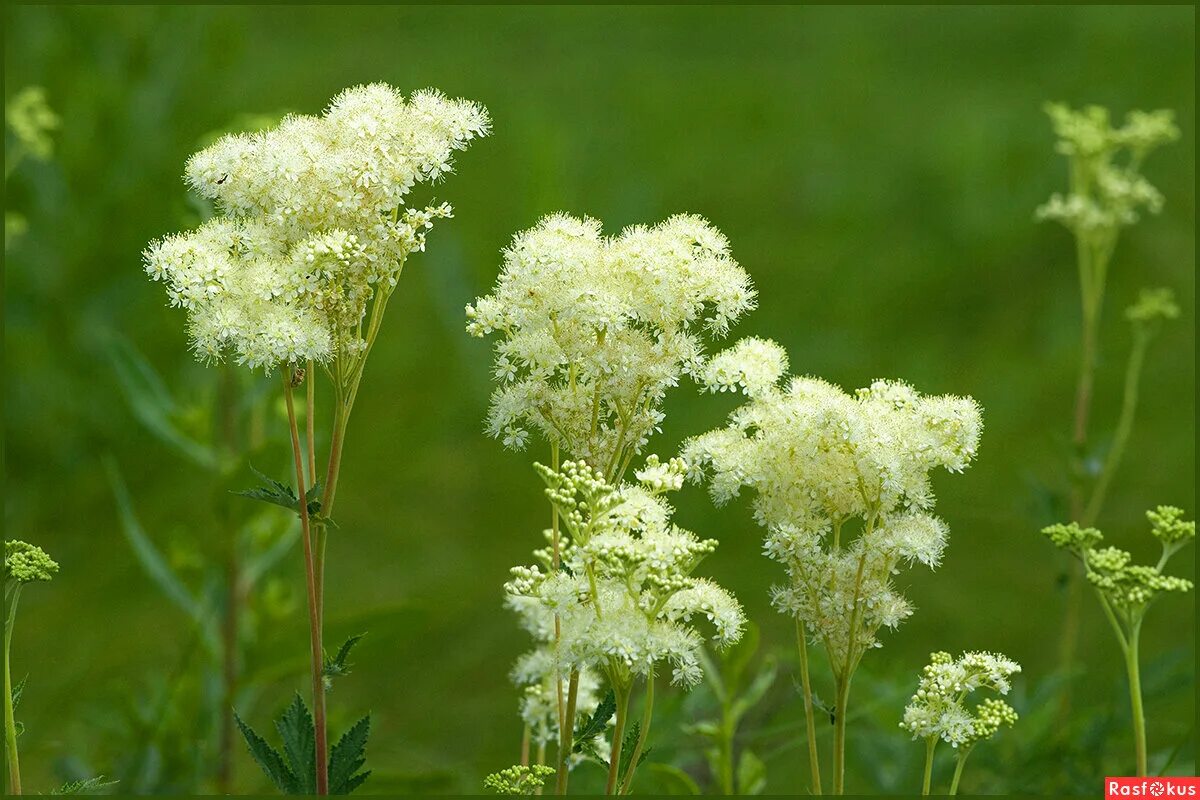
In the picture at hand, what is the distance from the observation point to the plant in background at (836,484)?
2.93 ft

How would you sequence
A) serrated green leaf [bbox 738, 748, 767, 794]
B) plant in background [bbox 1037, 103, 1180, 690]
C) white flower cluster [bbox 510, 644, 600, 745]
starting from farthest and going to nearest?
plant in background [bbox 1037, 103, 1180, 690] < serrated green leaf [bbox 738, 748, 767, 794] < white flower cluster [bbox 510, 644, 600, 745]

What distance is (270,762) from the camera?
3.02ft

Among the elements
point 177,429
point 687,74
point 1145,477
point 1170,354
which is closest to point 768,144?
point 687,74

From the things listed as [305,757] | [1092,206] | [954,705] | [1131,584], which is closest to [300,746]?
[305,757]

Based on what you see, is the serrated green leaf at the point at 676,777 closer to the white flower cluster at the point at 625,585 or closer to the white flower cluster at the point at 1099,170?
the white flower cluster at the point at 625,585

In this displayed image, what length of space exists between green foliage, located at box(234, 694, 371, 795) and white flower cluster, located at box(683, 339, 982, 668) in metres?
0.30

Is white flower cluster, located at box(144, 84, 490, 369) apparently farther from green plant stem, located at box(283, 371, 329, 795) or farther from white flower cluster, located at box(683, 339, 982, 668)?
white flower cluster, located at box(683, 339, 982, 668)

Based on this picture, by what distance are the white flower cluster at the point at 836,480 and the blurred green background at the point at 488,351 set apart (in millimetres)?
446

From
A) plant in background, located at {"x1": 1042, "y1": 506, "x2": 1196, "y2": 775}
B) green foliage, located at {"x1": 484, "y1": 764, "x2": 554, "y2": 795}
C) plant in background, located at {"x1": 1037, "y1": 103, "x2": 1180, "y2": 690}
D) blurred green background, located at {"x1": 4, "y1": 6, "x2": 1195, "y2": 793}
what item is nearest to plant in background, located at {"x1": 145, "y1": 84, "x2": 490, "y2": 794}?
green foliage, located at {"x1": 484, "y1": 764, "x2": 554, "y2": 795}

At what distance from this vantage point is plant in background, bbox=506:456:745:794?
32.6 inches

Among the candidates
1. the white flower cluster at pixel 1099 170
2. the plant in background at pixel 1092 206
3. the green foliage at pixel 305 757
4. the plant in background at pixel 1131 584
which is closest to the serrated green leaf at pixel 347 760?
the green foliage at pixel 305 757

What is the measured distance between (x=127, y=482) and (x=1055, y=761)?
1.64m

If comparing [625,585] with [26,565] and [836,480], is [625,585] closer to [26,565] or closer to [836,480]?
[836,480]

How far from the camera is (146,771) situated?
4.71 ft
